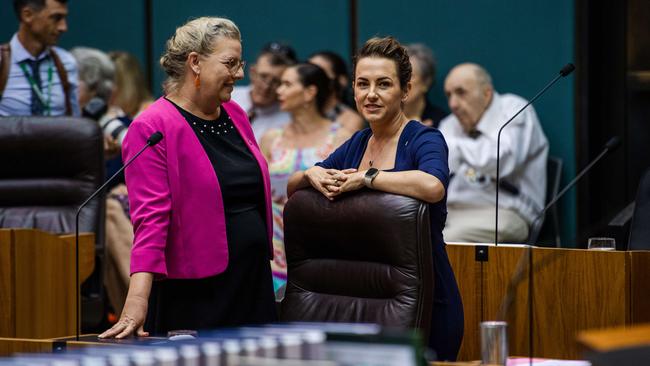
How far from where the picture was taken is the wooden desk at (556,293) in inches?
120

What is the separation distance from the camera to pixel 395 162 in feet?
9.61

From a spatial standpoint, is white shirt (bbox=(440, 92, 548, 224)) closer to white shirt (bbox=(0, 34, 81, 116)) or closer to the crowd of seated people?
the crowd of seated people

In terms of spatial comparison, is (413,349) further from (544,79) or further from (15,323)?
(544,79)

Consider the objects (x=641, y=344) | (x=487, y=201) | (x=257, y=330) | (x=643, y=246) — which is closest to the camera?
(x=641, y=344)

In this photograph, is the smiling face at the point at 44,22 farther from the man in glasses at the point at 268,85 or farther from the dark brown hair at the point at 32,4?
the man in glasses at the point at 268,85

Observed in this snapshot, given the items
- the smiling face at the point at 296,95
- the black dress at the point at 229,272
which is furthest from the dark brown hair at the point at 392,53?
the smiling face at the point at 296,95

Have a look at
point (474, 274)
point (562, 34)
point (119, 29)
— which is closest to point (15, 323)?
point (474, 274)

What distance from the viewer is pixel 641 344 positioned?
152cm

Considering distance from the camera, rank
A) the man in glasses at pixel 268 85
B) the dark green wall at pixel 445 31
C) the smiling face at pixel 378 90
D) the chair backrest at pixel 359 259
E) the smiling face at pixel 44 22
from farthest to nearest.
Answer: the man in glasses at pixel 268 85 → the dark green wall at pixel 445 31 → the smiling face at pixel 44 22 → the smiling face at pixel 378 90 → the chair backrest at pixel 359 259

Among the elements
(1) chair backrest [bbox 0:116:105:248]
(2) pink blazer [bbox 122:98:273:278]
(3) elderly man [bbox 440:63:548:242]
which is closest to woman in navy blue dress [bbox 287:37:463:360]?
(2) pink blazer [bbox 122:98:273:278]

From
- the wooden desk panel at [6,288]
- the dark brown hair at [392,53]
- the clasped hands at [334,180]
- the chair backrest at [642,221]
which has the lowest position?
the wooden desk panel at [6,288]

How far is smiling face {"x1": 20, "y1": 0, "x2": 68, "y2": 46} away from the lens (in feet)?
17.2

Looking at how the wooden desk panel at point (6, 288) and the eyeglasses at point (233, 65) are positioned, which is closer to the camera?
the eyeglasses at point (233, 65)

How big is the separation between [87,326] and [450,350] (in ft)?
7.30
